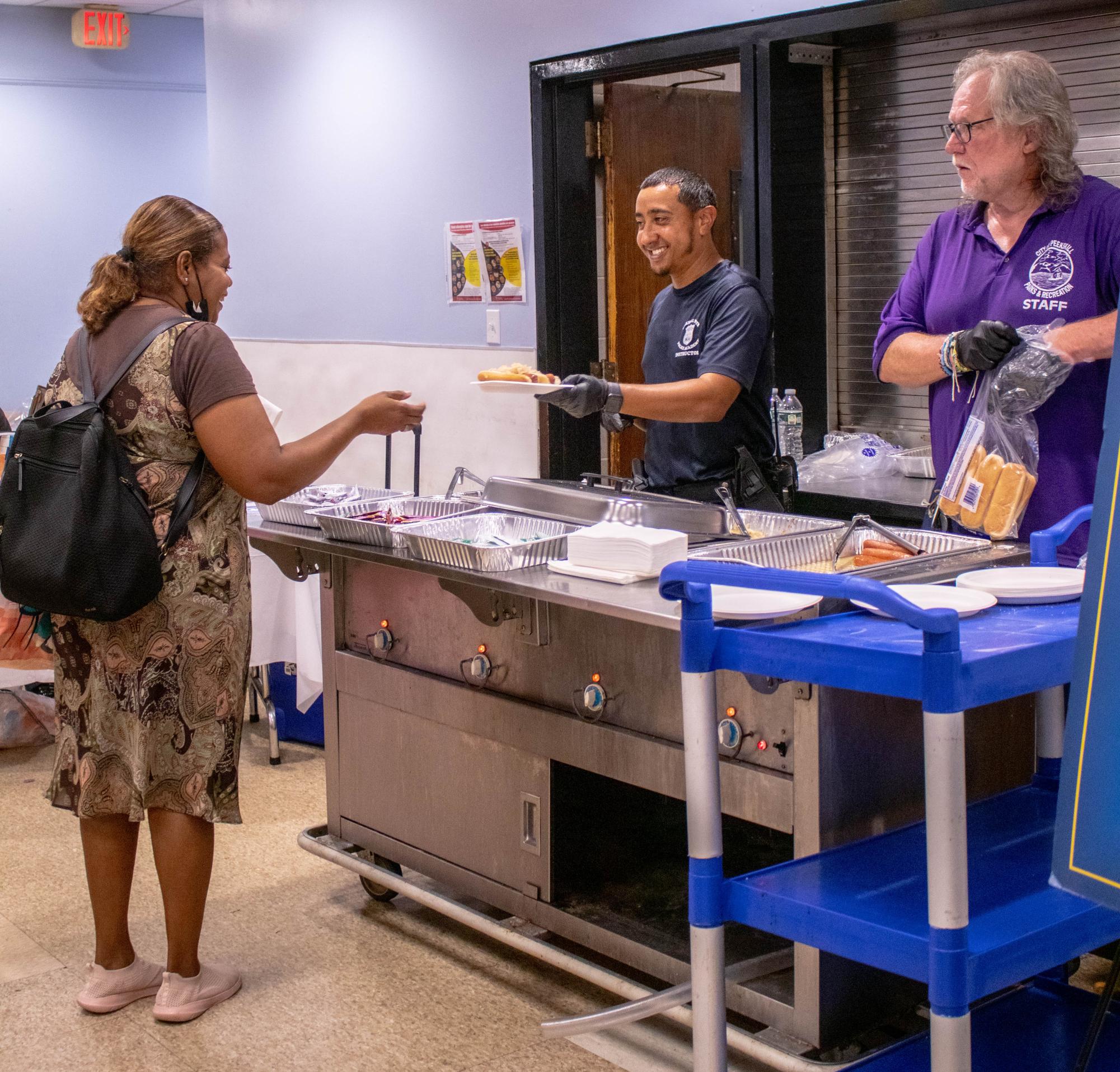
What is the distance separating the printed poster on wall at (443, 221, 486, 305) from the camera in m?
4.99

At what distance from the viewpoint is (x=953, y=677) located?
1.58m

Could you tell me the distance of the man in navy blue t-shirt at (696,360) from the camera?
133 inches

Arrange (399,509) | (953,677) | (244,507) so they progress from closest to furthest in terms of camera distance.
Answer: (953,677)
(244,507)
(399,509)

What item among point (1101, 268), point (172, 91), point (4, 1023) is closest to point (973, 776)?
point (1101, 268)

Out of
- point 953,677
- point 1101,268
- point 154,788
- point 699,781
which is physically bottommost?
point 154,788

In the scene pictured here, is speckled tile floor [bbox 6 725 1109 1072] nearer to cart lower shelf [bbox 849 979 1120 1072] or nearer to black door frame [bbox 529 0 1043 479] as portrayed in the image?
cart lower shelf [bbox 849 979 1120 1072]

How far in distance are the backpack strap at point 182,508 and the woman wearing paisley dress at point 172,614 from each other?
13mm

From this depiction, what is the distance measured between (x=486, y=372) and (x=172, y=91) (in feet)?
19.5

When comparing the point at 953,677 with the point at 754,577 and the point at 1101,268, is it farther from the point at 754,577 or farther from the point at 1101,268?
the point at 1101,268

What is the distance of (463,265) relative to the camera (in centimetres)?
505

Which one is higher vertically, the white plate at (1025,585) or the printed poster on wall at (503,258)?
the printed poster on wall at (503,258)

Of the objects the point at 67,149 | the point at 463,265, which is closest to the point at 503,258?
the point at 463,265

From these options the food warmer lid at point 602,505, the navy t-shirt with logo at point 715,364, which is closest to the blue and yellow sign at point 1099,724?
the food warmer lid at point 602,505

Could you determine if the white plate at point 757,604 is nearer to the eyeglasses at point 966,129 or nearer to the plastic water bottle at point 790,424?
the eyeglasses at point 966,129
